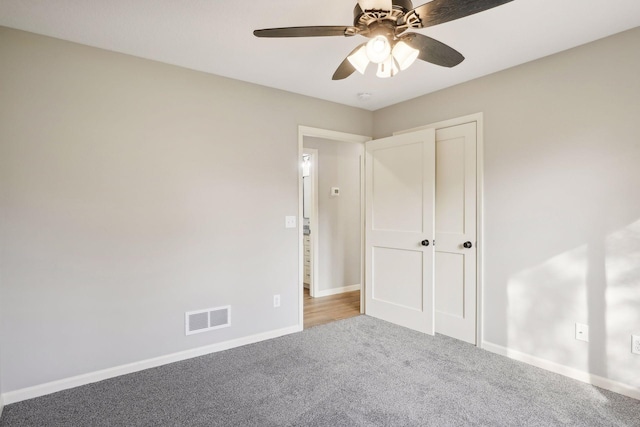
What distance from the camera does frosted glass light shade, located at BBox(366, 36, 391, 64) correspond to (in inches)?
62.9

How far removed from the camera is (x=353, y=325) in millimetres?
3682

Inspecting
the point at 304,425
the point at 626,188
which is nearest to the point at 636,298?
the point at 626,188

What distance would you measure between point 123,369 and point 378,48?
2.81m

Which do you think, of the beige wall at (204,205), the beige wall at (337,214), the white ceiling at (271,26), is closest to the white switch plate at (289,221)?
the beige wall at (204,205)

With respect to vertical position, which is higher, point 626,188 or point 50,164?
point 50,164

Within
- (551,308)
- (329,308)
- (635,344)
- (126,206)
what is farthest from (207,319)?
(635,344)

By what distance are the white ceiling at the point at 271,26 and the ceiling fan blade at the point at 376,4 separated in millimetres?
556

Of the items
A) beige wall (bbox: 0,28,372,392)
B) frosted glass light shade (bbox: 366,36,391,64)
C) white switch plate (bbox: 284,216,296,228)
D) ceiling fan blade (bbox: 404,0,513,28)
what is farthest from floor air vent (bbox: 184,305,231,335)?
ceiling fan blade (bbox: 404,0,513,28)

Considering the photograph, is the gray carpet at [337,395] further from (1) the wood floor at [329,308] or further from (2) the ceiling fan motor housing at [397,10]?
(2) the ceiling fan motor housing at [397,10]

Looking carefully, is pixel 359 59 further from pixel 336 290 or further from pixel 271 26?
pixel 336 290

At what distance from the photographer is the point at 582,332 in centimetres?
248

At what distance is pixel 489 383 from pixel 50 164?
3441 mm

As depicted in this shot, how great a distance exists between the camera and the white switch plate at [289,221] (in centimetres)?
346

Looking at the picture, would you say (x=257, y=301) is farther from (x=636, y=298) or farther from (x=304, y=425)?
(x=636, y=298)
